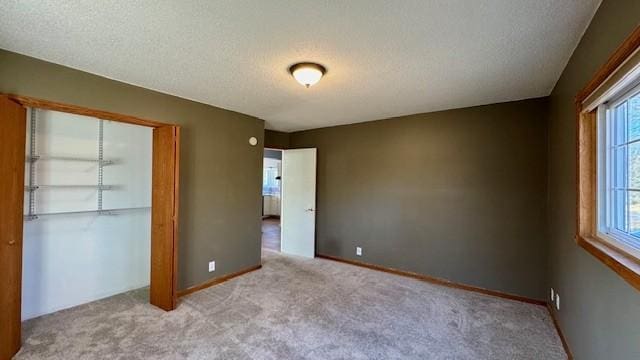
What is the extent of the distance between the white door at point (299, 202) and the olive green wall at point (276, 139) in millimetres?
176

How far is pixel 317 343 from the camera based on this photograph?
242 cm

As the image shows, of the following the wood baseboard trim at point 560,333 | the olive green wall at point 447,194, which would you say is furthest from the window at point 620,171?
the olive green wall at point 447,194

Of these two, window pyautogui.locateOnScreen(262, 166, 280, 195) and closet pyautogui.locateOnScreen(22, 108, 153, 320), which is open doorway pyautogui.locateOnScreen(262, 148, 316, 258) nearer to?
closet pyautogui.locateOnScreen(22, 108, 153, 320)

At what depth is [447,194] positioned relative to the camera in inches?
154

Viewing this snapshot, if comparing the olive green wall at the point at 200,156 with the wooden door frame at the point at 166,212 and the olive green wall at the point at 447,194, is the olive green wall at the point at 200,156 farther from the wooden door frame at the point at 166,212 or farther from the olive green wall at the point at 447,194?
the olive green wall at the point at 447,194

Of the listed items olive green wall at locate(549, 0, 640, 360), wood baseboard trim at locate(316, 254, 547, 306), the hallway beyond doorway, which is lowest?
the hallway beyond doorway

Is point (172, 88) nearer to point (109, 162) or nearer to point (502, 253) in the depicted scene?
point (109, 162)

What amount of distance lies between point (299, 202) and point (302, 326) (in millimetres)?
2828

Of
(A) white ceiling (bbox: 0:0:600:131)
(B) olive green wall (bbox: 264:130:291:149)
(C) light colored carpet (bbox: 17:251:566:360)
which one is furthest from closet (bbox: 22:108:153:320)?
(B) olive green wall (bbox: 264:130:291:149)

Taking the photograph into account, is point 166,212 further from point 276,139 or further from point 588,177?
point 588,177

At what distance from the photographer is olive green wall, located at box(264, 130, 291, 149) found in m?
5.36

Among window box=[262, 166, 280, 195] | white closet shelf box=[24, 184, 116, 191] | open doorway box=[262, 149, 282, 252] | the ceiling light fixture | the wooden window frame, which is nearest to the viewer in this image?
the wooden window frame

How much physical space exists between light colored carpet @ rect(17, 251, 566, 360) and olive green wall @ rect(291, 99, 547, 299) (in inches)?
18.9

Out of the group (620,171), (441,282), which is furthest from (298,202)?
(620,171)
